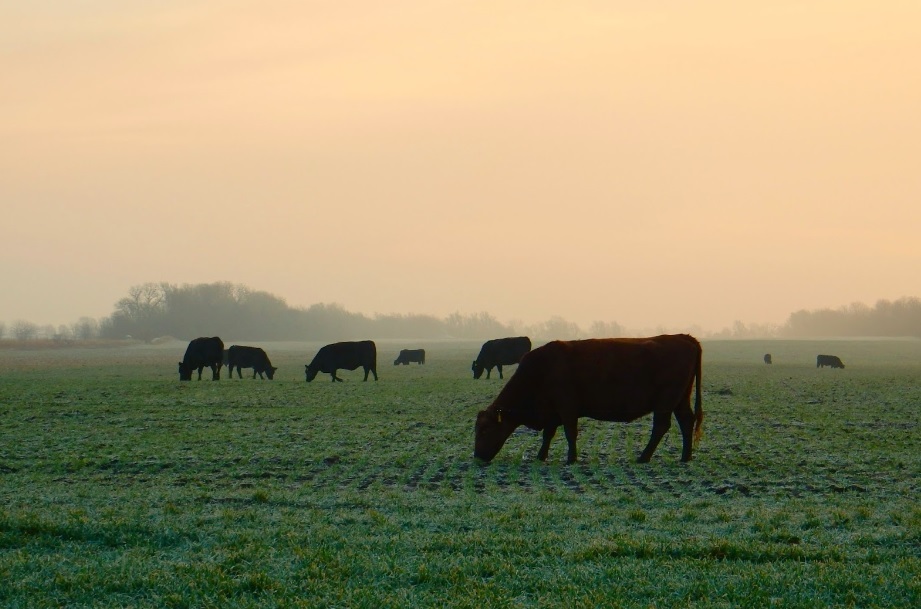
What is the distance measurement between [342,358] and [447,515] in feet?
112

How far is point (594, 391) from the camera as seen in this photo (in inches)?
643

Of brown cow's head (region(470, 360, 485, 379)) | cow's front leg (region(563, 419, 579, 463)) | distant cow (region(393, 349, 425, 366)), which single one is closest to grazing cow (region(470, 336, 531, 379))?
brown cow's head (region(470, 360, 485, 379))

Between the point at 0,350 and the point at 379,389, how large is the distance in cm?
9172

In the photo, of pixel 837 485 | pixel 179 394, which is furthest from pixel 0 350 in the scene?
pixel 837 485

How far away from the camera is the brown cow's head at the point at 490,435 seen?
16391mm

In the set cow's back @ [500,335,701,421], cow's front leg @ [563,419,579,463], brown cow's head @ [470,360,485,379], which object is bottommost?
cow's front leg @ [563,419,579,463]

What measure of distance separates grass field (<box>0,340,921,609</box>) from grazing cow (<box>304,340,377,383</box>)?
780 inches

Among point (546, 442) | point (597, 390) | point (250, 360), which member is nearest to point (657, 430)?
point (597, 390)

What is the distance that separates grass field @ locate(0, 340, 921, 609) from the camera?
764 cm

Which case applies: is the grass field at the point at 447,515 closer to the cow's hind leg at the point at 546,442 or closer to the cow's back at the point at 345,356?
the cow's hind leg at the point at 546,442

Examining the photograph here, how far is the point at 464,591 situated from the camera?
7.54 m

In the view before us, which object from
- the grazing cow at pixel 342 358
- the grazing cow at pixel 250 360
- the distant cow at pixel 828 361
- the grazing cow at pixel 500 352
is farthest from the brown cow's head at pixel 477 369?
the distant cow at pixel 828 361

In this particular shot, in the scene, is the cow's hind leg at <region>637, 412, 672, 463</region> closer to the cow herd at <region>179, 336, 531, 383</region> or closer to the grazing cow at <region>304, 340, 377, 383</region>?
the cow herd at <region>179, 336, 531, 383</region>

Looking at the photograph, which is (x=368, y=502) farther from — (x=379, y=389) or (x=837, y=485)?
(x=379, y=389)
